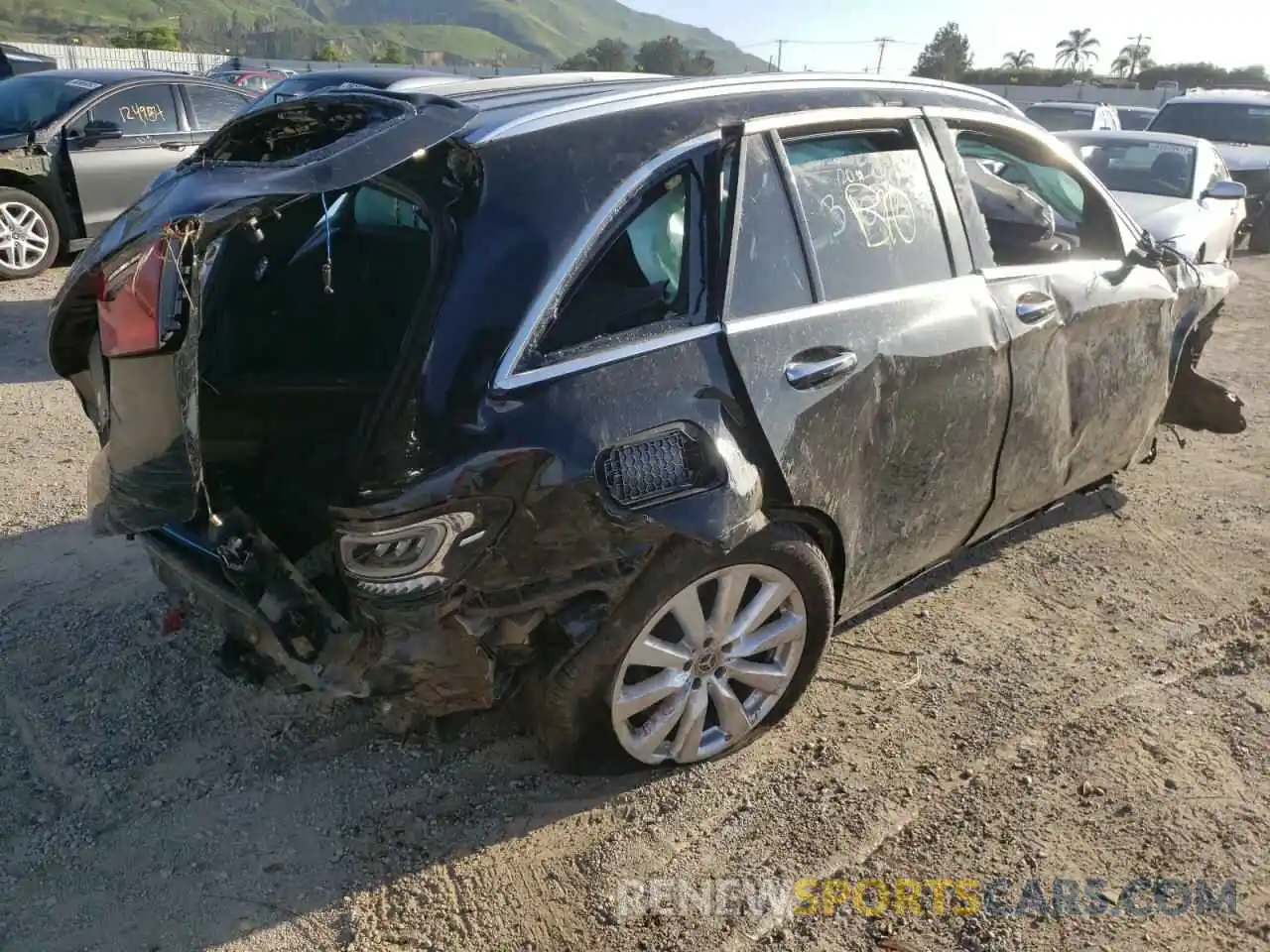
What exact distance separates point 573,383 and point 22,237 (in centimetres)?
794

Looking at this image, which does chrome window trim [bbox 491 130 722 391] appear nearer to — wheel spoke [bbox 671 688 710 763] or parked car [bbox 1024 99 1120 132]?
wheel spoke [bbox 671 688 710 763]

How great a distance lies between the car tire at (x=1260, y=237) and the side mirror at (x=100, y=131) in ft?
42.9

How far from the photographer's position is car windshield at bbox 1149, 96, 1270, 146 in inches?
513

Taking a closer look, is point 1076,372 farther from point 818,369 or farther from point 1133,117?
point 1133,117

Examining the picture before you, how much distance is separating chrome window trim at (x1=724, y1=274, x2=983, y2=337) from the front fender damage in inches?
66.8

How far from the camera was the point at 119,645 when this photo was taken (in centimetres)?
353

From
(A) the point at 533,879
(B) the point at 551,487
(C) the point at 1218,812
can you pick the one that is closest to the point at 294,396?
(B) the point at 551,487

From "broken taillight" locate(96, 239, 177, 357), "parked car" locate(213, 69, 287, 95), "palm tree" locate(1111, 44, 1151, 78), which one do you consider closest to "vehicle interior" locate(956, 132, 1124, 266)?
"broken taillight" locate(96, 239, 177, 357)

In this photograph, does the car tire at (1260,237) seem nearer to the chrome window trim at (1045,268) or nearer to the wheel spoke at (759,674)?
the chrome window trim at (1045,268)

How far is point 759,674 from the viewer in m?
3.00

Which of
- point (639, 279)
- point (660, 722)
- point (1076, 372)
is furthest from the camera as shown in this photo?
point (1076, 372)

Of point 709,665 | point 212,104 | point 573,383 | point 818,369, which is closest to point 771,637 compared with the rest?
point 709,665

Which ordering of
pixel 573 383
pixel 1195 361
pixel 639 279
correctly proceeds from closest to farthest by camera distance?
pixel 573 383 < pixel 639 279 < pixel 1195 361

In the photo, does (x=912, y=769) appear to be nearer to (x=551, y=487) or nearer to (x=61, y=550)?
(x=551, y=487)
